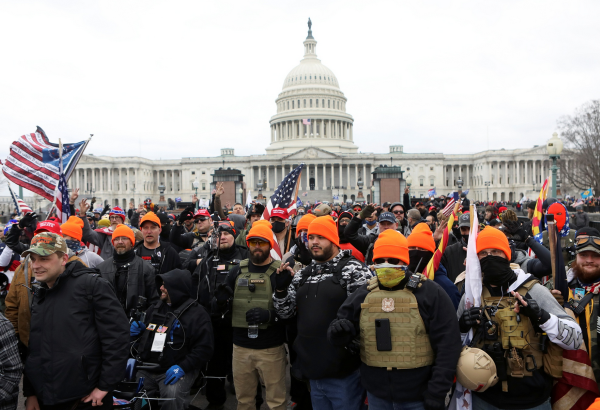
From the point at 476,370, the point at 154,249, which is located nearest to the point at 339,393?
the point at 476,370

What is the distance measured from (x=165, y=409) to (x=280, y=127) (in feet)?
336

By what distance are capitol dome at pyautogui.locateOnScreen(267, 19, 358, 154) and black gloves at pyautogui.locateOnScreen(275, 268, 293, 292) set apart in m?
95.2

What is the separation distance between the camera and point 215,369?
6.12 m

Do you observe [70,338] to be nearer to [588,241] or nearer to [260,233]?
[260,233]

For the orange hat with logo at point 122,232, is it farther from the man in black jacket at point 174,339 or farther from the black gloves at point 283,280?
the black gloves at point 283,280

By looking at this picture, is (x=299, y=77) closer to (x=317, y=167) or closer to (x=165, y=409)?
(x=317, y=167)

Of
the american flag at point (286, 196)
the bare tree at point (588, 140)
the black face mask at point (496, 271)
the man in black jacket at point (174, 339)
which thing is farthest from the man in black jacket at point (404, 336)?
the bare tree at point (588, 140)

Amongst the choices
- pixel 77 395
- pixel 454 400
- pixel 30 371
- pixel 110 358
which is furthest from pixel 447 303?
pixel 30 371

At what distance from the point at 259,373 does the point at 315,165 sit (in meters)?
88.2

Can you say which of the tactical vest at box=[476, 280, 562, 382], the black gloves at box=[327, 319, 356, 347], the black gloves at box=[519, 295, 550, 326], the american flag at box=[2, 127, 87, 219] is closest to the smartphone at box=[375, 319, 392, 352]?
the black gloves at box=[327, 319, 356, 347]

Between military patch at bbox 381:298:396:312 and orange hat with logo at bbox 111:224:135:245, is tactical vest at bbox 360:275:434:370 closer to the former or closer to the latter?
military patch at bbox 381:298:396:312

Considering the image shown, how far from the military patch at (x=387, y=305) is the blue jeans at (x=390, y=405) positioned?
0.75m

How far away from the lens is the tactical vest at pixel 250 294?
16.2 ft

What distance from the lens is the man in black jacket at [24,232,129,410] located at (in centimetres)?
388
